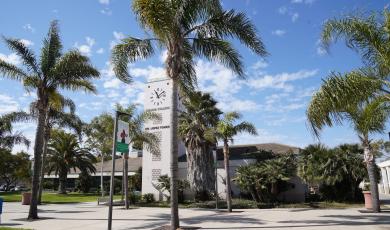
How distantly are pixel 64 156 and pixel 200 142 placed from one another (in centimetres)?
2731

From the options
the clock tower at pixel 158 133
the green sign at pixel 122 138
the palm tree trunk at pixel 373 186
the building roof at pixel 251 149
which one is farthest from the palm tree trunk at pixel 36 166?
the palm tree trunk at pixel 373 186

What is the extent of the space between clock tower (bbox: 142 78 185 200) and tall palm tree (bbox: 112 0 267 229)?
15696 mm

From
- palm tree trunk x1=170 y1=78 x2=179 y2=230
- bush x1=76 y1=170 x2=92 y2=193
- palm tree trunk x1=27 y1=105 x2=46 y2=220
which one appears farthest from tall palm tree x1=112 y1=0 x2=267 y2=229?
bush x1=76 y1=170 x2=92 y2=193

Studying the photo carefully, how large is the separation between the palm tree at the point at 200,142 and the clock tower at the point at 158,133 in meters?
2.95

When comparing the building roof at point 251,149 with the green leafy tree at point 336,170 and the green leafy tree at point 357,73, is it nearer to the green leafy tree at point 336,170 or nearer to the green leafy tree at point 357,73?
the green leafy tree at point 336,170

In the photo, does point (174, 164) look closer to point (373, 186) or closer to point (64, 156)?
point (373, 186)

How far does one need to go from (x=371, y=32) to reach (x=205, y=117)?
694 inches

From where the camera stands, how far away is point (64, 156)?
49.5m

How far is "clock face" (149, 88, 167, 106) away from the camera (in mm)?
33906

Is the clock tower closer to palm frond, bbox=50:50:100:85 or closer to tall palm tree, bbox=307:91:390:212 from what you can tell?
palm frond, bbox=50:50:100:85

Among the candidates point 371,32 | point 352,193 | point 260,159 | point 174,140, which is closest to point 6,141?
point 260,159

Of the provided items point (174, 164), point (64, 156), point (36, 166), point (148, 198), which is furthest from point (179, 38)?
point (64, 156)

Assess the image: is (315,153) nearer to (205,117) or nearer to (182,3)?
(205,117)

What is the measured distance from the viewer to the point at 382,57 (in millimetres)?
11336
